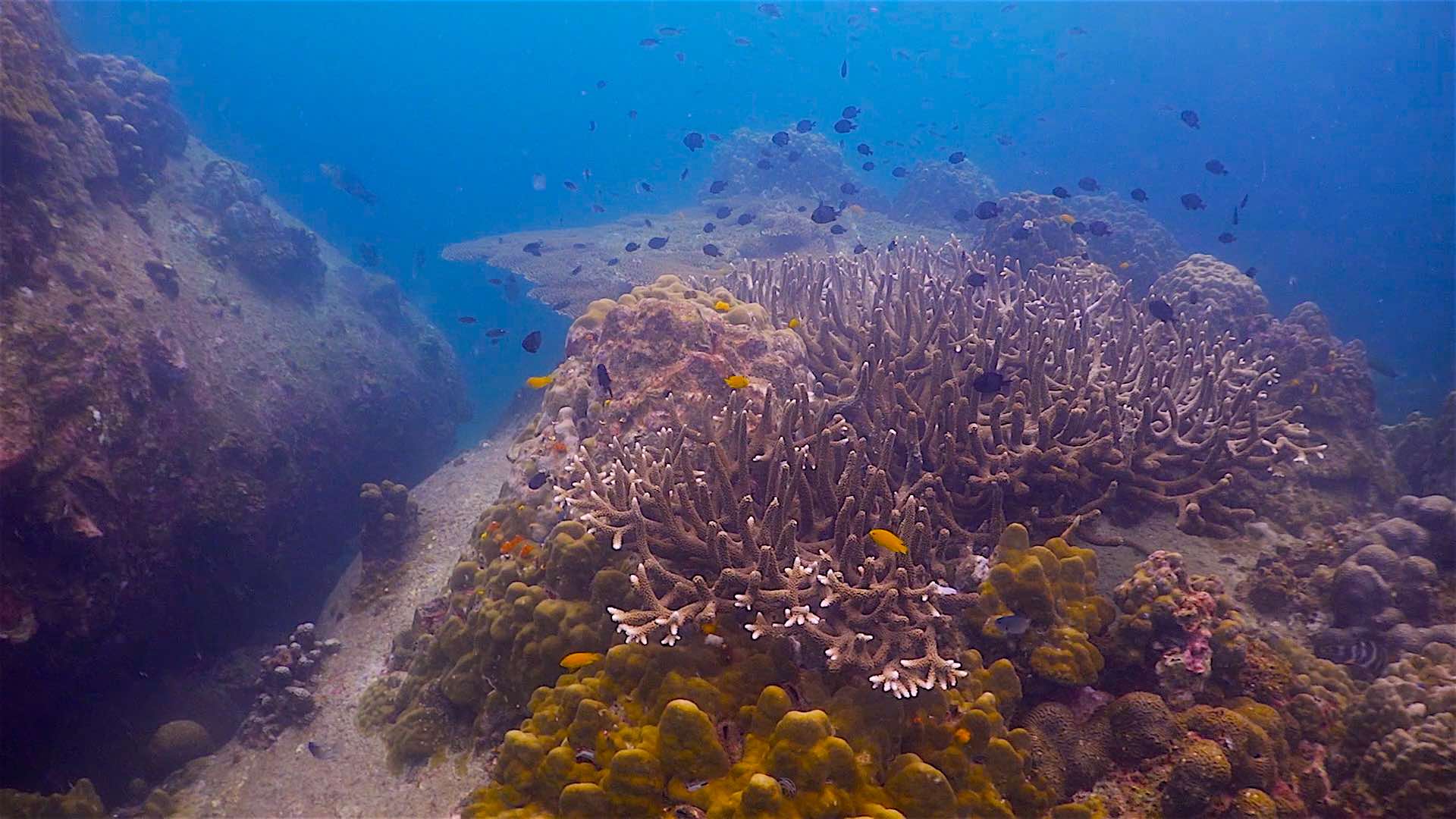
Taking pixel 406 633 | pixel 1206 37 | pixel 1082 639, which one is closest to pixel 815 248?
pixel 406 633

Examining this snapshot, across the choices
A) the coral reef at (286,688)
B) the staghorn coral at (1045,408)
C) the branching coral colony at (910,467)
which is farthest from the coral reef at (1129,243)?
the coral reef at (286,688)

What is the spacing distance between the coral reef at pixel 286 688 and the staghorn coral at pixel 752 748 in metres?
4.89

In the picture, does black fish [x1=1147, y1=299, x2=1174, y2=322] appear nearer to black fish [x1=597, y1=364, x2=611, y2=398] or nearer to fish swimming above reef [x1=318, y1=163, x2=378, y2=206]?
→ black fish [x1=597, y1=364, x2=611, y2=398]

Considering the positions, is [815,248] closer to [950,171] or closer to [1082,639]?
[950,171]

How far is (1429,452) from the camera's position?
812 cm

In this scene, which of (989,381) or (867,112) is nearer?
(989,381)

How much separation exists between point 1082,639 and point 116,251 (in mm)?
13544

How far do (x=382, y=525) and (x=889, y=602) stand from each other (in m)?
8.32

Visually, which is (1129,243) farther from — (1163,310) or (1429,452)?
(1163,310)

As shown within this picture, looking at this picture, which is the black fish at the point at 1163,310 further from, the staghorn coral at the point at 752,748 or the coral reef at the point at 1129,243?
the coral reef at the point at 1129,243

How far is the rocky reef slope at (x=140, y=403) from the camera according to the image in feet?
20.9

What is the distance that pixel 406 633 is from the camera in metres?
7.08

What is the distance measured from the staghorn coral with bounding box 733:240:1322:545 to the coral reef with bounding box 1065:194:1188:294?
1001 centimetres

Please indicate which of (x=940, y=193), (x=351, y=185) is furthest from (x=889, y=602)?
(x=940, y=193)
